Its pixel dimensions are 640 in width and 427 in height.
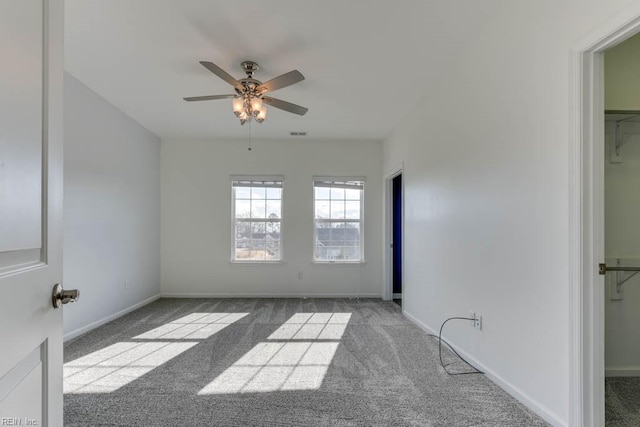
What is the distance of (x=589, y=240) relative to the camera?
148cm

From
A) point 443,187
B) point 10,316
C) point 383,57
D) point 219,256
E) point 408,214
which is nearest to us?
point 10,316

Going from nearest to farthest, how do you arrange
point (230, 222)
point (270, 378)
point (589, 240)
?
1. point (589, 240)
2. point (270, 378)
3. point (230, 222)

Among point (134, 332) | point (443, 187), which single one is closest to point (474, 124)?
point (443, 187)

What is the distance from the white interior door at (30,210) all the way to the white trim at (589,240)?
6.94 feet

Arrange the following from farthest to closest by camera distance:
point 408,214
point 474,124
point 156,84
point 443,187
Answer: point 408,214
point 156,84
point 443,187
point 474,124

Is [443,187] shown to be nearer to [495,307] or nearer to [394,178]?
[495,307]

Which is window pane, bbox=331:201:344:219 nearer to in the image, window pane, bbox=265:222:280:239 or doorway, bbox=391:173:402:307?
doorway, bbox=391:173:402:307

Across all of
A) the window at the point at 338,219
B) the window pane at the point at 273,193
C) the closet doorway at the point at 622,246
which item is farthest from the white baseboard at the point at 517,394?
the window pane at the point at 273,193

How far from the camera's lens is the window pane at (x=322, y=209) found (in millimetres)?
5117

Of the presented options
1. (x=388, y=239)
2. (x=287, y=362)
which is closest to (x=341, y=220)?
(x=388, y=239)

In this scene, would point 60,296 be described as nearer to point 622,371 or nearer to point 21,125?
point 21,125

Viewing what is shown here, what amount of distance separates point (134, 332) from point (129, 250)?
4.12 ft

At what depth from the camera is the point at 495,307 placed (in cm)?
214

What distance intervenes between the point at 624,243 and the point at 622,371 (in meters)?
0.92
